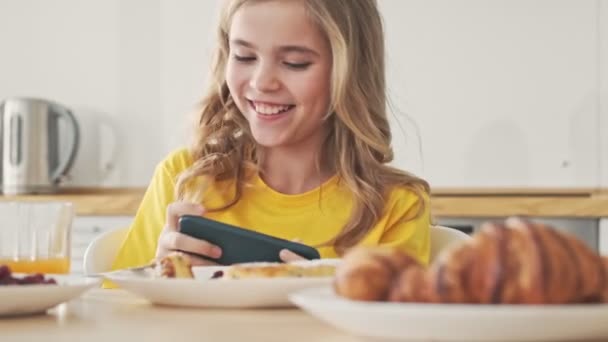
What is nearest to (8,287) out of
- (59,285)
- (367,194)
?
(59,285)

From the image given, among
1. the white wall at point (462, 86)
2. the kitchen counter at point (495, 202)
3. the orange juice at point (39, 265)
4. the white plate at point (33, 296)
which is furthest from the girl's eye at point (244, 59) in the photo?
the white wall at point (462, 86)

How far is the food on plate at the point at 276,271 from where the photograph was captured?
96cm

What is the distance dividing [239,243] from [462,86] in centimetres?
229

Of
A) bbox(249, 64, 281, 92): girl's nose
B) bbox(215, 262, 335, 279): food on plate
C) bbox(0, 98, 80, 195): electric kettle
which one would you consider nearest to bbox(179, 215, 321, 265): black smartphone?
bbox(215, 262, 335, 279): food on plate

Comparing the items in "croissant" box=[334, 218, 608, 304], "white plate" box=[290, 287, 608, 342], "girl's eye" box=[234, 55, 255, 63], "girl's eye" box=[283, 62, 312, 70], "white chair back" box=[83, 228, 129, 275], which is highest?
"girl's eye" box=[234, 55, 255, 63]

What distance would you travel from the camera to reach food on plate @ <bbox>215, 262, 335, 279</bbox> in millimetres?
961

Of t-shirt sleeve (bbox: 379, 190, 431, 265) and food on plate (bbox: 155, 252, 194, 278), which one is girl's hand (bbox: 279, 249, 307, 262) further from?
t-shirt sleeve (bbox: 379, 190, 431, 265)

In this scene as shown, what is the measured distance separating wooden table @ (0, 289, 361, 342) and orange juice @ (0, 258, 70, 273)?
0.89 feet

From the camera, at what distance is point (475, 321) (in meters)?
0.63

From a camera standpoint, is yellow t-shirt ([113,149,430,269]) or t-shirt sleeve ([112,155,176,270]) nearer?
t-shirt sleeve ([112,155,176,270])

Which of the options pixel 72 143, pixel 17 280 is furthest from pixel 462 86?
pixel 17 280

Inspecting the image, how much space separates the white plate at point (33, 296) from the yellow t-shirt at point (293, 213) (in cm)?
83

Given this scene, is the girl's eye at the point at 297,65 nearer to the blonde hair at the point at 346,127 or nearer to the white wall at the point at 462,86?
the blonde hair at the point at 346,127

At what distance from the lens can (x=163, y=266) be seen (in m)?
1.05
